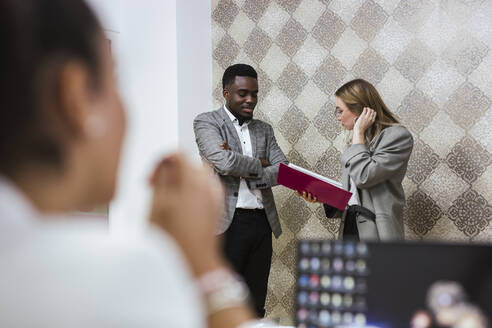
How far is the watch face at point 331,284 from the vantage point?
67cm

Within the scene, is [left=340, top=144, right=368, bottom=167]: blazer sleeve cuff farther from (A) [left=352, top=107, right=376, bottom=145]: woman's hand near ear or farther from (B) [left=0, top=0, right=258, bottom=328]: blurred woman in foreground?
(B) [left=0, top=0, right=258, bottom=328]: blurred woman in foreground

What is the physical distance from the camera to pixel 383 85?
3.36 m

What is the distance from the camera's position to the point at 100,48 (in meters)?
0.42

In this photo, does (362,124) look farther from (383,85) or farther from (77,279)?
(77,279)

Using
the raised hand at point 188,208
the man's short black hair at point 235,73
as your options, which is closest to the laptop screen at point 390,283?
the raised hand at point 188,208

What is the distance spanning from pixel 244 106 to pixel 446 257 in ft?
8.87

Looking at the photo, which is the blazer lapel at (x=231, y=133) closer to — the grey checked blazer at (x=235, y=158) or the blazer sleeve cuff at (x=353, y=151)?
the grey checked blazer at (x=235, y=158)

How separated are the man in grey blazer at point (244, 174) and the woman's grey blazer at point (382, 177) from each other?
0.62 meters

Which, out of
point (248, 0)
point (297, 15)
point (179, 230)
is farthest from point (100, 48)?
point (248, 0)

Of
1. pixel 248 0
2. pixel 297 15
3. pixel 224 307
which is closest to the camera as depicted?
pixel 224 307

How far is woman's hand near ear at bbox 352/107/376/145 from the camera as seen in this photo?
2744 millimetres

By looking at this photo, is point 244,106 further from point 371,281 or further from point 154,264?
point 154,264

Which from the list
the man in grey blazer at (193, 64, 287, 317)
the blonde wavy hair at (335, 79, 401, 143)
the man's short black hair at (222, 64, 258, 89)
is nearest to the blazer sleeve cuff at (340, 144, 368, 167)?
the blonde wavy hair at (335, 79, 401, 143)

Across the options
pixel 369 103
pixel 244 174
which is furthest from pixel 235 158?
pixel 369 103
